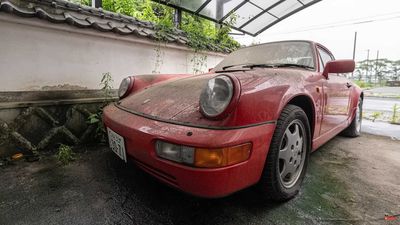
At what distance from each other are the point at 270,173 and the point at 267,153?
14 centimetres

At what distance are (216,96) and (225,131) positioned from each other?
0.71 feet

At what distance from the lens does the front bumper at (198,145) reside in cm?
107

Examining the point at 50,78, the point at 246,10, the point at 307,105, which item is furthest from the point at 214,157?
the point at 246,10

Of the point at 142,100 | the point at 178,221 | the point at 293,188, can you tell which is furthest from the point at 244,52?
the point at 178,221

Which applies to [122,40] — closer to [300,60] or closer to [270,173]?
[300,60]

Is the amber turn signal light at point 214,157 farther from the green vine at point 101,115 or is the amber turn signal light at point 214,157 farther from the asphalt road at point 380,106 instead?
the asphalt road at point 380,106

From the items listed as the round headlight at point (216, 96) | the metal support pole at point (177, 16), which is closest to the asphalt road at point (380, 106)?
the metal support pole at point (177, 16)

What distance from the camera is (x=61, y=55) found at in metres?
2.61

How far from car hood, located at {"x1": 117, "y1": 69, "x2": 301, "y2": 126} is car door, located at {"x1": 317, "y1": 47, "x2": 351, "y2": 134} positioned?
0.77 m

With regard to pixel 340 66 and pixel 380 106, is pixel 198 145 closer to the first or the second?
pixel 340 66

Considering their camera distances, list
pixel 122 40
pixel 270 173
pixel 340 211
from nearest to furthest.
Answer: pixel 270 173 → pixel 340 211 → pixel 122 40

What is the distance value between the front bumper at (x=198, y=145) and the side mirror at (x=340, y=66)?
4.30 feet

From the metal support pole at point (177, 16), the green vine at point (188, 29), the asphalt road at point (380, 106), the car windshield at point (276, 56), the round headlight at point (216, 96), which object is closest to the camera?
the round headlight at point (216, 96)

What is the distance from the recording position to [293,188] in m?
1.60
